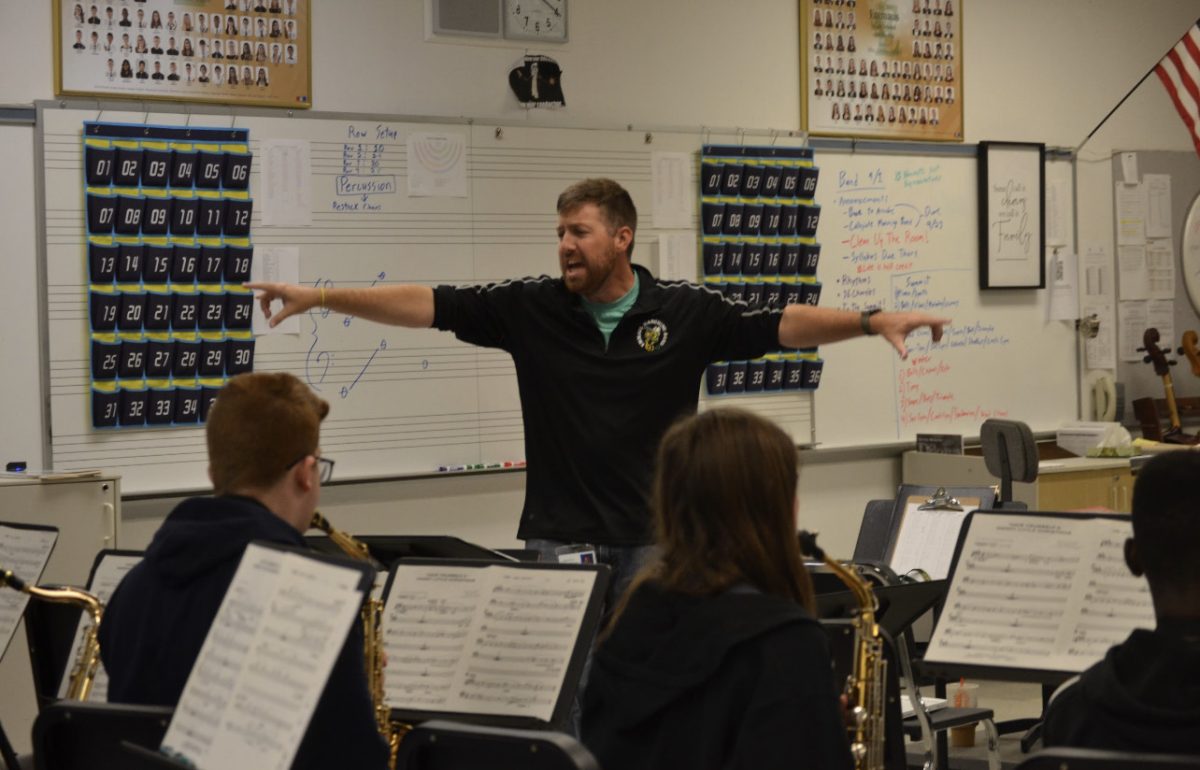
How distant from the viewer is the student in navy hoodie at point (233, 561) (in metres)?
2.18

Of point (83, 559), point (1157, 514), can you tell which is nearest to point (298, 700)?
point (1157, 514)

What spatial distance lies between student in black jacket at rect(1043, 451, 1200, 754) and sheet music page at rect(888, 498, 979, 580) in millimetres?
2217

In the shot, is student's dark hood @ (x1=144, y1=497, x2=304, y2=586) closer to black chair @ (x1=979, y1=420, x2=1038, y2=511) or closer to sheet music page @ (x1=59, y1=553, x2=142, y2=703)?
sheet music page @ (x1=59, y1=553, x2=142, y2=703)

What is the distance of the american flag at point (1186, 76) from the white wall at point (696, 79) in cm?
56

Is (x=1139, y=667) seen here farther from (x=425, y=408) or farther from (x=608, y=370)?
(x=425, y=408)

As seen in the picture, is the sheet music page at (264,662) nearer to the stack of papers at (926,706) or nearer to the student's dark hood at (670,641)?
the student's dark hood at (670,641)

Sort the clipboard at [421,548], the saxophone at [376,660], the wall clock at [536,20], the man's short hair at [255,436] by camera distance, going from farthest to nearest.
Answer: the wall clock at [536,20] → the clipboard at [421,548] → the saxophone at [376,660] → the man's short hair at [255,436]

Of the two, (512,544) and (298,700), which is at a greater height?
(298,700)

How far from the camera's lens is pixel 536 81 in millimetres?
6156

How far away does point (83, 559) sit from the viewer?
16.4 ft

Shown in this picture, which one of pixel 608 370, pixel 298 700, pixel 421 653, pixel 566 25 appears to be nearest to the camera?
pixel 298 700

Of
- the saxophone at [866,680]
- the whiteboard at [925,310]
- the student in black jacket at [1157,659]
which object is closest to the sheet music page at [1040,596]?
the saxophone at [866,680]

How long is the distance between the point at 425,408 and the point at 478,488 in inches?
16.9

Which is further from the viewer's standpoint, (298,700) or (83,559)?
(83,559)
